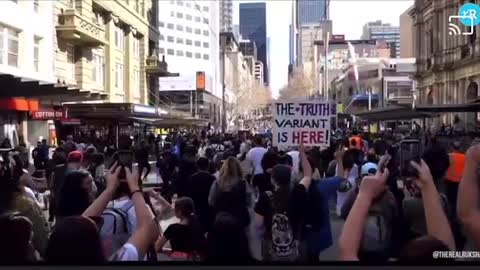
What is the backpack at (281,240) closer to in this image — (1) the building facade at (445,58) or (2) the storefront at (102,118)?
(1) the building facade at (445,58)

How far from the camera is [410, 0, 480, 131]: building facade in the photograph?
3785mm

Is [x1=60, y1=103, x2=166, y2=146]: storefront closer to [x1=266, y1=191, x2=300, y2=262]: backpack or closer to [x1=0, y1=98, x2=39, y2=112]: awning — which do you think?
[x1=0, y1=98, x2=39, y2=112]: awning

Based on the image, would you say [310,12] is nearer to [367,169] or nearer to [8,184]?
[8,184]

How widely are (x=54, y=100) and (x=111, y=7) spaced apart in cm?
191

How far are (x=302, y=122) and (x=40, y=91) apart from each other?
3606 mm

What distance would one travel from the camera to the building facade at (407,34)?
4.02 m

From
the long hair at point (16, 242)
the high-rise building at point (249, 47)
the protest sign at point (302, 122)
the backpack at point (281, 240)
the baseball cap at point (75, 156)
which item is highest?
the high-rise building at point (249, 47)

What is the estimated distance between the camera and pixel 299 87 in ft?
17.3

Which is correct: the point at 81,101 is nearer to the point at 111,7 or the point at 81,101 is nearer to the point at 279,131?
the point at 111,7

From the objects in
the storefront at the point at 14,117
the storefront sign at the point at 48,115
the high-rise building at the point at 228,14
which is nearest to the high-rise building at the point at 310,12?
the high-rise building at the point at 228,14

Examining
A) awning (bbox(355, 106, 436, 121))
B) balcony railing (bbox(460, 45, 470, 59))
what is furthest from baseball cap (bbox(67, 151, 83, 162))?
balcony railing (bbox(460, 45, 470, 59))

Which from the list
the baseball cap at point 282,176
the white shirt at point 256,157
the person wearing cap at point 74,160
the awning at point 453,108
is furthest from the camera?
the white shirt at point 256,157

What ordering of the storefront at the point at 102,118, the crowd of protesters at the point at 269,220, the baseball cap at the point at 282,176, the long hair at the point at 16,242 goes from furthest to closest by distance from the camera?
the storefront at the point at 102,118, the baseball cap at the point at 282,176, the long hair at the point at 16,242, the crowd of protesters at the point at 269,220

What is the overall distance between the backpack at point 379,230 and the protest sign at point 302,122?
6.18 feet
